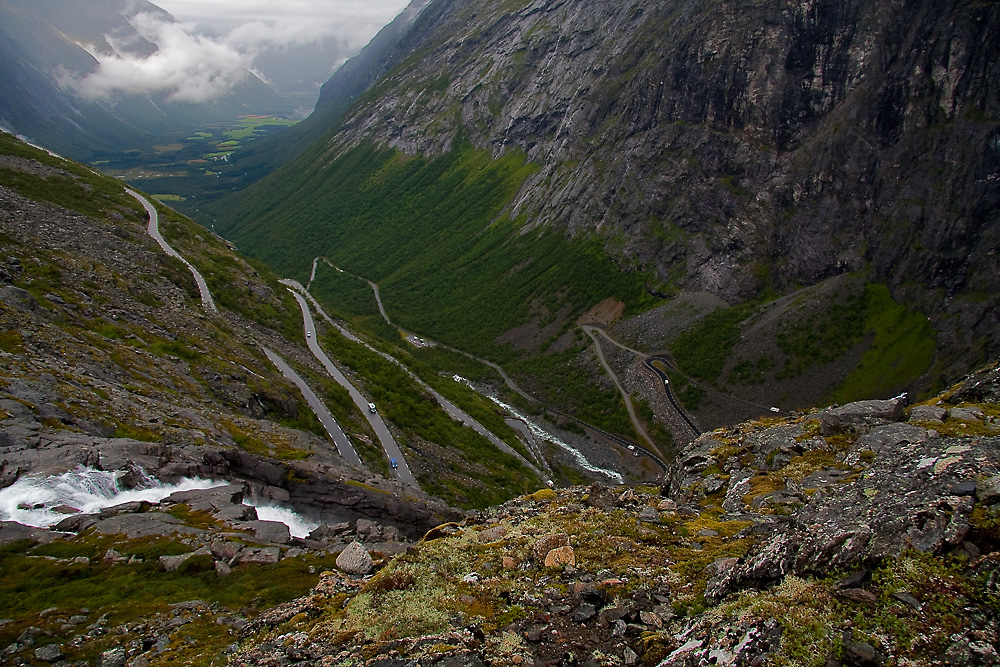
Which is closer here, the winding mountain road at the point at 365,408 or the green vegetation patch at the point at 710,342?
the winding mountain road at the point at 365,408

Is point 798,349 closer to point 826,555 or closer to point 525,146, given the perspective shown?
point 826,555

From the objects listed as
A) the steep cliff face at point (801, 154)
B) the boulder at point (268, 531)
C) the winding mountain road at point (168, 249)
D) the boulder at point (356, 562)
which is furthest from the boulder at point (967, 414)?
the steep cliff face at point (801, 154)

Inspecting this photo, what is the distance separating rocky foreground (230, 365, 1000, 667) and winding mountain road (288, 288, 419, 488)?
3103 cm

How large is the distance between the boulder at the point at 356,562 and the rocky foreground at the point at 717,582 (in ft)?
3.14

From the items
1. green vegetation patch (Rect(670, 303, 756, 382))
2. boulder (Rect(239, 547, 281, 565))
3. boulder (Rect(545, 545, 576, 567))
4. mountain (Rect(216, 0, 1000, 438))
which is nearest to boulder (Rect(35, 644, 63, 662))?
boulder (Rect(239, 547, 281, 565))

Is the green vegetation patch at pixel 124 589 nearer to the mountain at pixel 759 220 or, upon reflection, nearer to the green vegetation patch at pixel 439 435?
the green vegetation patch at pixel 439 435

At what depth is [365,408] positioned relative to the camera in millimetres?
61938

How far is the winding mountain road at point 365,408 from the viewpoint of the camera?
51872mm

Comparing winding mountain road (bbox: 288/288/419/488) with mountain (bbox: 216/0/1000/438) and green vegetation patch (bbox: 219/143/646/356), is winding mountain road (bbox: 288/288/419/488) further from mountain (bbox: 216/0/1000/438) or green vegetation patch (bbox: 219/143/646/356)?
green vegetation patch (bbox: 219/143/646/356)

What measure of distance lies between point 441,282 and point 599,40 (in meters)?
90.5

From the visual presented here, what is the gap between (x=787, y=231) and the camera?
110938mm

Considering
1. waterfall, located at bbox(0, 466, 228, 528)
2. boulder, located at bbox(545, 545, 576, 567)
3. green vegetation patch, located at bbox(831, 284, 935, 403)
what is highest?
waterfall, located at bbox(0, 466, 228, 528)

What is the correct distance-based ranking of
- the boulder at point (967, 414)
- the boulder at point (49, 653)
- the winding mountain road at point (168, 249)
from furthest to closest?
1. the winding mountain road at point (168, 249)
2. the boulder at point (967, 414)
3. the boulder at point (49, 653)

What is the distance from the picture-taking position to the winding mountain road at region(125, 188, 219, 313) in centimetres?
6719
